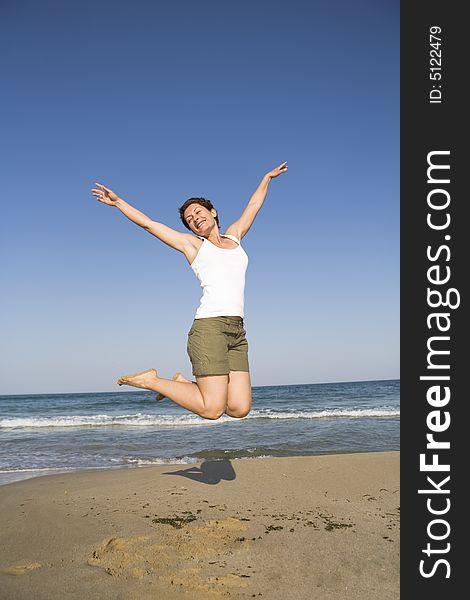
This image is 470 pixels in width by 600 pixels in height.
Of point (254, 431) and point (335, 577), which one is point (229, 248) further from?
point (254, 431)

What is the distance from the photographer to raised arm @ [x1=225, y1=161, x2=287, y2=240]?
4.64m

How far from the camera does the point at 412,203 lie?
136 inches

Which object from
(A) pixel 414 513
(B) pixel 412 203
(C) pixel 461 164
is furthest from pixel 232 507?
(C) pixel 461 164

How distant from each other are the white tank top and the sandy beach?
1706 millimetres

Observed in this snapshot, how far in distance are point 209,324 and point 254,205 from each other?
49.2 inches

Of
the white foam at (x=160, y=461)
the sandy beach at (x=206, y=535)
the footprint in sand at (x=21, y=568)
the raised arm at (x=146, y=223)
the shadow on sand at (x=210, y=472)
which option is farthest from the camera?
the white foam at (x=160, y=461)

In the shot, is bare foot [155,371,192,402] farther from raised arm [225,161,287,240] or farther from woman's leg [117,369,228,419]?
raised arm [225,161,287,240]

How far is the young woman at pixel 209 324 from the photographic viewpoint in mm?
4098

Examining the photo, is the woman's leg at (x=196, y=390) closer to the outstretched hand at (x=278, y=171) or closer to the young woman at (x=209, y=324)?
the young woman at (x=209, y=324)

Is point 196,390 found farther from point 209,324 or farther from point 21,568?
point 21,568

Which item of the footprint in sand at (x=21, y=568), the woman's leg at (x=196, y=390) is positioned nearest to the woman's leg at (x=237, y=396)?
the woman's leg at (x=196, y=390)

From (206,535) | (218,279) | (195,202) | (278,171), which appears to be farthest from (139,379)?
(278,171)

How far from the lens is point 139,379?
420 cm

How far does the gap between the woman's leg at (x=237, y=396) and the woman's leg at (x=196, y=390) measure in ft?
0.37
